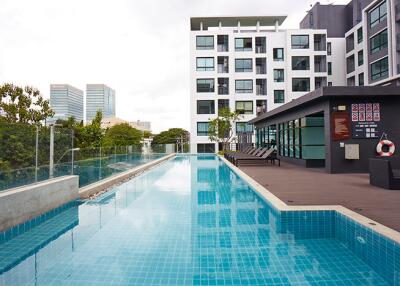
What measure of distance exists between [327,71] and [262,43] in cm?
928

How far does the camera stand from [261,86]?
3794cm

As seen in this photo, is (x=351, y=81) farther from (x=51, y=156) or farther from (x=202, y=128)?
(x=51, y=156)

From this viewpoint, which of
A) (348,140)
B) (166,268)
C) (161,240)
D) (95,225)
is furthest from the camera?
(348,140)

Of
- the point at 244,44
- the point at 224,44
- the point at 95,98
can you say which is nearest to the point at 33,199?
the point at 224,44

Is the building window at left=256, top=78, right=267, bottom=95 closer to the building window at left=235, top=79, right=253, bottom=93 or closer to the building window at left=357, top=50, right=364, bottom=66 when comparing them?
the building window at left=235, top=79, right=253, bottom=93

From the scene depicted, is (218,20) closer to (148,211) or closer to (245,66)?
(245,66)

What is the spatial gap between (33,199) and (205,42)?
1374 inches

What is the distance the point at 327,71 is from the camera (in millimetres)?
36062

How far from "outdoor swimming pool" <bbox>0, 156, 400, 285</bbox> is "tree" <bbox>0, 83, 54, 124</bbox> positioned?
44.4 feet

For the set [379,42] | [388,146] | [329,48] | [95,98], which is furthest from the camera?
[95,98]

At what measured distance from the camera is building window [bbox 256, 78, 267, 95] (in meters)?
37.4

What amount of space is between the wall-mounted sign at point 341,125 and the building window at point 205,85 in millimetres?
27048

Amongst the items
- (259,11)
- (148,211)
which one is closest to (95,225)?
(148,211)

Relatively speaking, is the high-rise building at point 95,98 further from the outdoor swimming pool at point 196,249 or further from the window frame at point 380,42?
the outdoor swimming pool at point 196,249
